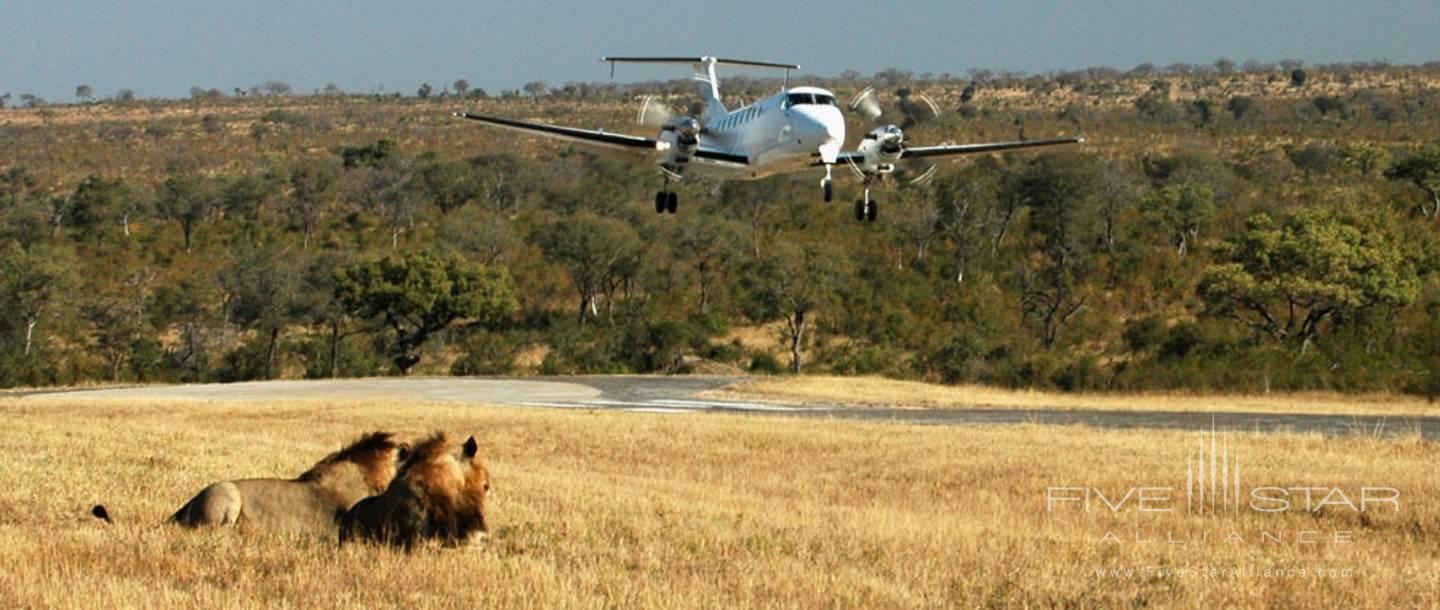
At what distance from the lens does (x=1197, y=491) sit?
22516 millimetres

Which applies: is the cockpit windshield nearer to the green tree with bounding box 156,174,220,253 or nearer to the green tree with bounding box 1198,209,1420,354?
the green tree with bounding box 1198,209,1420,354

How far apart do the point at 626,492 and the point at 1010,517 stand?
4.69 m

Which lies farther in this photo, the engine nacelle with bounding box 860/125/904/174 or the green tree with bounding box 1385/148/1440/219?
the green tree with bounding box 1385/148/1440/219

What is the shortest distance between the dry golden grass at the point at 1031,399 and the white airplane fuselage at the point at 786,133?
41.9 ft

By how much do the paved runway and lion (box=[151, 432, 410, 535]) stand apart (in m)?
27.2

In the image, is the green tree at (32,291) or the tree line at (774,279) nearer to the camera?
the tree line at (774,279)

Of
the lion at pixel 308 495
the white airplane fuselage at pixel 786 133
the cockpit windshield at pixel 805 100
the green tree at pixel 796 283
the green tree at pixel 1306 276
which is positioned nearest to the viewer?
the lion at pixel 308 495

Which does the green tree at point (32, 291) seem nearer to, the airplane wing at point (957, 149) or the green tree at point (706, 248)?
the green tree at point (706, 248)

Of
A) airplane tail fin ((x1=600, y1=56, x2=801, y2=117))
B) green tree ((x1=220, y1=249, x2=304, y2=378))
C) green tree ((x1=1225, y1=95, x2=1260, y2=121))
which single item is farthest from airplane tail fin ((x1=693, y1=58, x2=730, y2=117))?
green tree ((x1=1225, y1=95, x2=1260, y2=121))

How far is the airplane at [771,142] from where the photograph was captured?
131ft

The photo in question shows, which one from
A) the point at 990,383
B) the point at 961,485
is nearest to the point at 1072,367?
the point at 990,383

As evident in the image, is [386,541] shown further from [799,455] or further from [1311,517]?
[799,455]

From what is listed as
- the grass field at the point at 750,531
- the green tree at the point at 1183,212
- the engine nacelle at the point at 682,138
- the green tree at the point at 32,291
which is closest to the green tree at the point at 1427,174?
the green tree at the point at 1183,212

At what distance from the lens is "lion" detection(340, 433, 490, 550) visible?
39.0 feet
